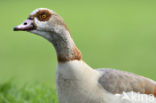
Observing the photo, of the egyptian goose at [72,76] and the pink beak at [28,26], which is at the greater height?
the pink beak at [28,26]

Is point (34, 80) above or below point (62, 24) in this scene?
below

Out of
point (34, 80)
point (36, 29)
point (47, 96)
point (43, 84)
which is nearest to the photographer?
point (36, 29)

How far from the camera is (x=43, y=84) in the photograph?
6.39 metres

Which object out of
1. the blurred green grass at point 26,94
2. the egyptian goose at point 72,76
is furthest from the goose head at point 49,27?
the blurred green grass at point 26,94

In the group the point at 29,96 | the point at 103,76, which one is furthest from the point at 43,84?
the point at 103,76

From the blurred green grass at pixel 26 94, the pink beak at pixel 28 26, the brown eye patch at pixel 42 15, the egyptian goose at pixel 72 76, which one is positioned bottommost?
the blurred green grass at pixel 26 94

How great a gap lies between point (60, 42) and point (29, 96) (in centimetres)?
226

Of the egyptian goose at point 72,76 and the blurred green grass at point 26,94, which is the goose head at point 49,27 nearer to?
the egyptian goose at point 72,76

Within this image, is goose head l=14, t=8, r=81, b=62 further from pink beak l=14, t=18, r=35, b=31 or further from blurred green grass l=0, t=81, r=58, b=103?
blurred green grass l=0, t=81, r=58, b=103

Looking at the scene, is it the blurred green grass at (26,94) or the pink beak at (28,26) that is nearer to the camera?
the pink beak at (28,26)

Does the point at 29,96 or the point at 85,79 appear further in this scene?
the point at 29,96

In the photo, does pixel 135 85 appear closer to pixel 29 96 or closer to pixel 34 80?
pixel 29 96

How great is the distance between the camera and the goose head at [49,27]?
3.72 m

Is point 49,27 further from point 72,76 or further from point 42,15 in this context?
point 72,76
